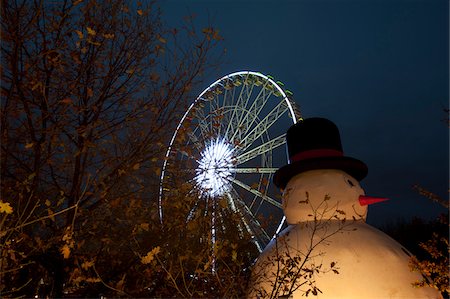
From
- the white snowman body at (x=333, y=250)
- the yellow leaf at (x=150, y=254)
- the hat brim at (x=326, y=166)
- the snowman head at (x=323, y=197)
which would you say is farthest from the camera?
the hat brim at (x=326, y=166)

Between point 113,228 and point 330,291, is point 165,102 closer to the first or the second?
point 113,228

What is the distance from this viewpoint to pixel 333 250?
5836 mm

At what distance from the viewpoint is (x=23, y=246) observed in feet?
18.2

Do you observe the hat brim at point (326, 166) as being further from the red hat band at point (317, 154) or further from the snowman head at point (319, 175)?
the red hat band at point (317, 154)

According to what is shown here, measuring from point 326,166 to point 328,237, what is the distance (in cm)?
90

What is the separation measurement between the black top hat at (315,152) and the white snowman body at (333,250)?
0.12 meters

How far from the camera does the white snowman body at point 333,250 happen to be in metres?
5.68

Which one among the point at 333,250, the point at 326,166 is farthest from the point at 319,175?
the point at 333,250

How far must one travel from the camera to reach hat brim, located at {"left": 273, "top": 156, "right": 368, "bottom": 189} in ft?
20.7

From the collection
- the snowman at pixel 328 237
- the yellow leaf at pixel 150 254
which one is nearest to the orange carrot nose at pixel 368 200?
the snowman at pixel 328 237

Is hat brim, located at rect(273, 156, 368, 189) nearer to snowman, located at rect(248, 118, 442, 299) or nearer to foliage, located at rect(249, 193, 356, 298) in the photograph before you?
snowman, located at rect(248, 118, 442, 299)

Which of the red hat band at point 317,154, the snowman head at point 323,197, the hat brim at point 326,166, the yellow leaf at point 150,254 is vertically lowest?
the yellow leaf at point 150,254

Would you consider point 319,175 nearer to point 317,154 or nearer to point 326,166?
point 326,166

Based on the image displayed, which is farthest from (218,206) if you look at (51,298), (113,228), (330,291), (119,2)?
(119,2)
